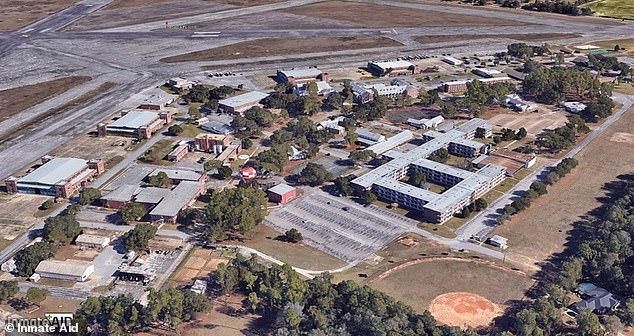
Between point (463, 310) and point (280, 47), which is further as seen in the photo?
point (280, 47)

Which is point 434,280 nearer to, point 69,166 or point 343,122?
point 343,122

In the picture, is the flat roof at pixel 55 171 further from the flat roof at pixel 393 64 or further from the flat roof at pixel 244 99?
the flat roof at pixel 393 64

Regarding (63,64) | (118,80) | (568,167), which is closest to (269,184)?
(568,167)

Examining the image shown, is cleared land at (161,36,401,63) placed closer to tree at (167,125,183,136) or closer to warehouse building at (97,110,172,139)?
warehouse building at (97,110,172,139)

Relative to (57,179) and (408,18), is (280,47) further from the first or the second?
(57,179)

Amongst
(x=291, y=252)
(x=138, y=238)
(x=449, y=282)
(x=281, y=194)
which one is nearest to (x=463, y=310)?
(x=449, y=282)

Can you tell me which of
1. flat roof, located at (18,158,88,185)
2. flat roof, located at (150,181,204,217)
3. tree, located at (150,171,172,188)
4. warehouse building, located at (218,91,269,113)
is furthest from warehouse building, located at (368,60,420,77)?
flat roof, located at (18,158,88,185)

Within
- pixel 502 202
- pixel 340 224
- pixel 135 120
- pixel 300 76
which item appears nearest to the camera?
pixel 340 224
